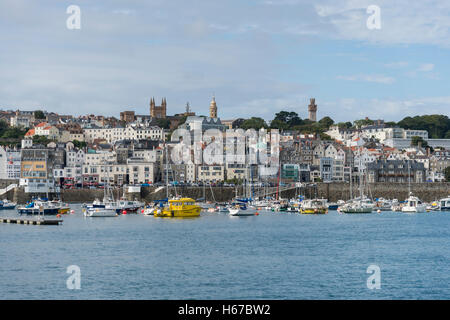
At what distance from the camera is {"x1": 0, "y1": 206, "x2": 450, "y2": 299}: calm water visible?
2391cm

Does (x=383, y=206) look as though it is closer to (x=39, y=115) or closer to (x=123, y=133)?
(x=123, y=133)

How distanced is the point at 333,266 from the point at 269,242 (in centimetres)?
941

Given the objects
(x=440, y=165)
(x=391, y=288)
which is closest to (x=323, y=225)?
(x=391, y=288)

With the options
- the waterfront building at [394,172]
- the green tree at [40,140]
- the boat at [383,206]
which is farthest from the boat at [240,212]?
the green tree at [40,140]

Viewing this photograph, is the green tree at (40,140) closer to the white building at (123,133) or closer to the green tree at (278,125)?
the white building at (123,133)

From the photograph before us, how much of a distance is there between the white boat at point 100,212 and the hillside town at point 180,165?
26.5 meters

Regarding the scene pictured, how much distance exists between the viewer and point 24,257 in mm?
32031

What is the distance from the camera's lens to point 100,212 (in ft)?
198

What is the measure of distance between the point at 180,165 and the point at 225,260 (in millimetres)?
74261

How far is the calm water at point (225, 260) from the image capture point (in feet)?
78.4
